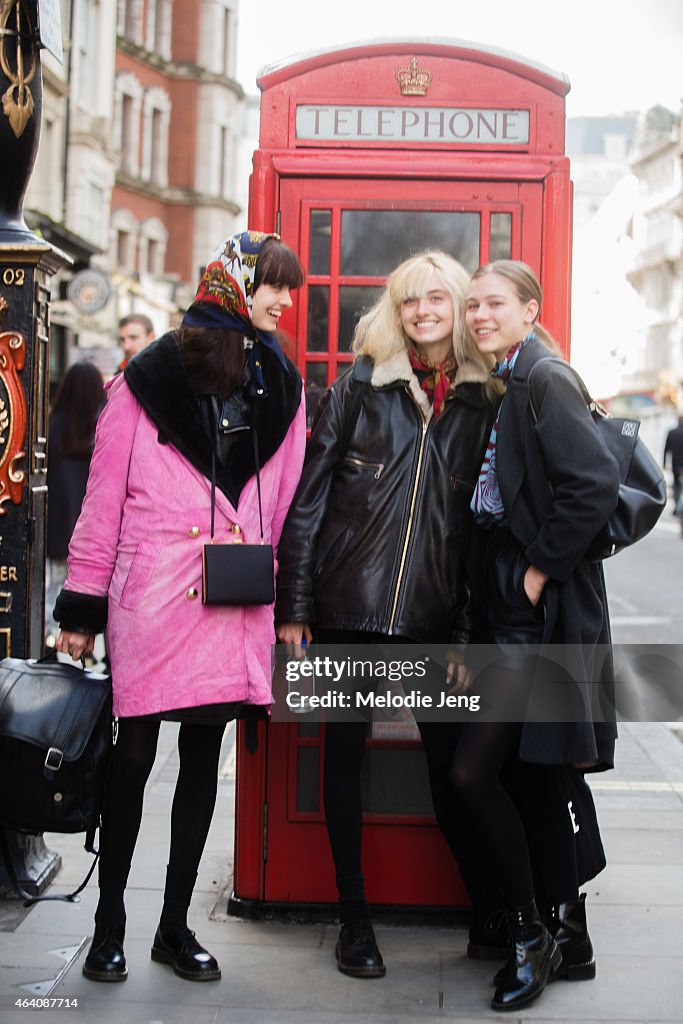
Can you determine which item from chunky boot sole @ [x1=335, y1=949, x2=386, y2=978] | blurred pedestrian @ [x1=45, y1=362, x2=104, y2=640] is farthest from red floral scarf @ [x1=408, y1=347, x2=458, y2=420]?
blurred pedestrian @ [x1=45, y1=362, x2=104, y2=640]

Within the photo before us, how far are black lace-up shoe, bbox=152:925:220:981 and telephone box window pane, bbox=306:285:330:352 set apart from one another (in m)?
1.80

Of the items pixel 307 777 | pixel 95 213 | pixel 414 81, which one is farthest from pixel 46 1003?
pixel 95 213

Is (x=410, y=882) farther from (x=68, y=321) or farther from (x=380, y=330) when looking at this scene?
(x=68, y=321)

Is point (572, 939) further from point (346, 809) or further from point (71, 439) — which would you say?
point (71, 439)

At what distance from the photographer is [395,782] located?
4141mm

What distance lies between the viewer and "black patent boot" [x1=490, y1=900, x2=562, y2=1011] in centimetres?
345

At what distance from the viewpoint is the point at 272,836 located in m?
4.16

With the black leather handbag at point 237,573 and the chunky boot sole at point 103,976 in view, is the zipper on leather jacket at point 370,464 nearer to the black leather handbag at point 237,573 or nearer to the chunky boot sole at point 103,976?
the black leather handbag at point 237,573

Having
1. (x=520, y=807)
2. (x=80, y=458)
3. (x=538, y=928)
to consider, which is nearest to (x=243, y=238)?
(x=520, y=807)

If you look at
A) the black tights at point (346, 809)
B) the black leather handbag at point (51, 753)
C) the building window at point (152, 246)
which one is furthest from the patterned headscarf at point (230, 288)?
the building window at point (152, 246)

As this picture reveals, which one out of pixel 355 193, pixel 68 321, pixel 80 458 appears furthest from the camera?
pixel 68 321

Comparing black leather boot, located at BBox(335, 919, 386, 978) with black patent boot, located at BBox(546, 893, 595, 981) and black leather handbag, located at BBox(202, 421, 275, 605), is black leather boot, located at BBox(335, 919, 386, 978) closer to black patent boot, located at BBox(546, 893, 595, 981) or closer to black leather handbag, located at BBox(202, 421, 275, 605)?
black patent boot, located at BBox(546, 893, 595, 981)

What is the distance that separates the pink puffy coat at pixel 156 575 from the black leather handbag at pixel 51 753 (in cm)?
10

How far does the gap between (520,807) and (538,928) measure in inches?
14.0
